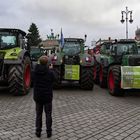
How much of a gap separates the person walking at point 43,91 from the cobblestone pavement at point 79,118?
11.8 inches

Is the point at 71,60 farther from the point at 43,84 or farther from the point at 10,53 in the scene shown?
the point at 43,84

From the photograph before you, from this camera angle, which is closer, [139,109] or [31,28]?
[139,109]

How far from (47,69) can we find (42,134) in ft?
4.46

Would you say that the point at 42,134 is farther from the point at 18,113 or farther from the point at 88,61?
the point at 88,61

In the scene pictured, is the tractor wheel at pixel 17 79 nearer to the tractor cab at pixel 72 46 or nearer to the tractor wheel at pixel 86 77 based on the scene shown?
the tractor wheel at pixel 86 77

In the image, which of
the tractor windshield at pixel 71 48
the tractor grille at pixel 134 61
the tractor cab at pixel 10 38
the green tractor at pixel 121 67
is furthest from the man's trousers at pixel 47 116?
the tractor windshield at pixel 71 48

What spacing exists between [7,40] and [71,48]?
3540mm

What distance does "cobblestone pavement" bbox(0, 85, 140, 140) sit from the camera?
6586mm

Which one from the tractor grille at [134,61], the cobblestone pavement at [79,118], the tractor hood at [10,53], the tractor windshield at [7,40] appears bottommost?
the cobblestone pavement at [79,118]

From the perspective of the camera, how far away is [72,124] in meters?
7.43

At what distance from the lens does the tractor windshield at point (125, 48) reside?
13.9 metres

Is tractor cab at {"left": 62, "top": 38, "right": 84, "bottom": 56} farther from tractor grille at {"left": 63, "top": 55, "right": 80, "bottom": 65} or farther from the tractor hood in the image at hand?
the tractor hood

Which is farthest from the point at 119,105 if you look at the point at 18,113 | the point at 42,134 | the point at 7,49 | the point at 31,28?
the point at 31,28

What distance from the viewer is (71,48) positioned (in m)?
15.3
